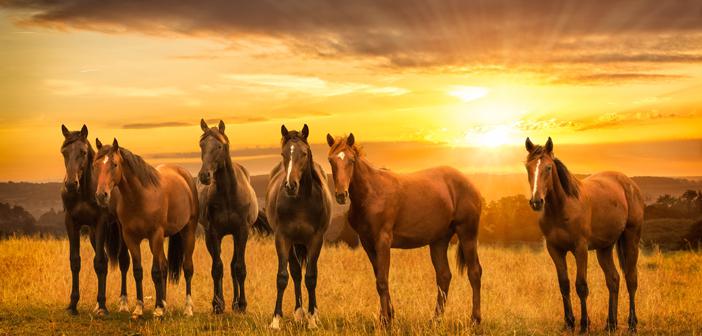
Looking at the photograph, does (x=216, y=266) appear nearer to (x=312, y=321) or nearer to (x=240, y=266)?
(x=240, y=266)

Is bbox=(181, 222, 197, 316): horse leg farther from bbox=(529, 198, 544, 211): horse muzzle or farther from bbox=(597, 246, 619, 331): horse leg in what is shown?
bbox=(597, 246, 619, 331): horse leg

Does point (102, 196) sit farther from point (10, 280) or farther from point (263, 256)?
point (263, 256)

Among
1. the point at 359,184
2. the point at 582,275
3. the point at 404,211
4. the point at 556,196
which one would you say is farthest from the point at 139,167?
the point at 582,275

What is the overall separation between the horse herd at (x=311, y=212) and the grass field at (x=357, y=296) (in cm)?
54

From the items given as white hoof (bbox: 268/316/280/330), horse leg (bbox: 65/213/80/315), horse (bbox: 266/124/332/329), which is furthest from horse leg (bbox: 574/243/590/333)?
horse leg (bbox: 65/213/80/315)

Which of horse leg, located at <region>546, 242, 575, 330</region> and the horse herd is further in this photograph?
horse leg, located at <region>546, 242, 575, 330</region>

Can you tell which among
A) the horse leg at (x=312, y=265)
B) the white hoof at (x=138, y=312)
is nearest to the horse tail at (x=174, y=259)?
the white hoof at (x=138, y=312)

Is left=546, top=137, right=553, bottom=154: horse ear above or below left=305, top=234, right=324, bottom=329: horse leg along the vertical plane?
above

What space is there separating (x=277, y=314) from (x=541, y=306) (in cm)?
644

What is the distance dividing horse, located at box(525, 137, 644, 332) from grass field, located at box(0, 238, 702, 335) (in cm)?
95

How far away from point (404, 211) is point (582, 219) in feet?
9.11

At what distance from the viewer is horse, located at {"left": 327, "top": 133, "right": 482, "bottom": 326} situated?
1051cm

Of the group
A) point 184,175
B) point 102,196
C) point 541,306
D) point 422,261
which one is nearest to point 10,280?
point 184,175

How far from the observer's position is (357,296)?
596 inches
